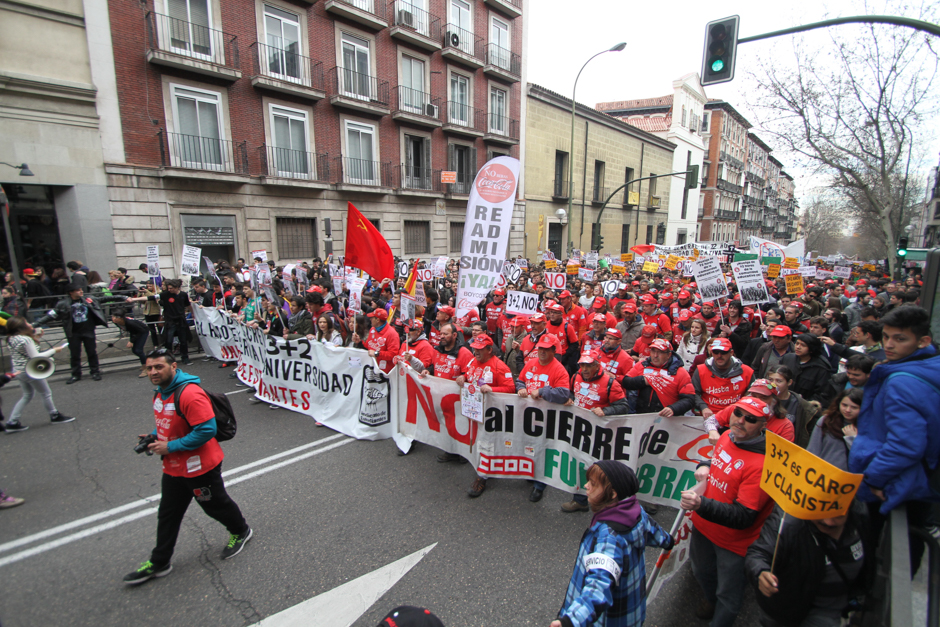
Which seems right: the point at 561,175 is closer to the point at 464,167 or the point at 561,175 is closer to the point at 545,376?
the point at 464,167

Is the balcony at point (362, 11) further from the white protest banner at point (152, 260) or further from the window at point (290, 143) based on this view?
the white protest banner at point (152, 260)

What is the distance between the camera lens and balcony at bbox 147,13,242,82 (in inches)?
540

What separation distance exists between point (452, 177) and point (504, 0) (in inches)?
438

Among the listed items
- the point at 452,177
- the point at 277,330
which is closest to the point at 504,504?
the point at 277,330

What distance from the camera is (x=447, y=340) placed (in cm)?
548

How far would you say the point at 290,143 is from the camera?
1762 centimetres

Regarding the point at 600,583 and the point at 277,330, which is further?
the point at 277,330

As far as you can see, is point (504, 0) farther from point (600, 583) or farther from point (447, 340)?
point (600, 583)

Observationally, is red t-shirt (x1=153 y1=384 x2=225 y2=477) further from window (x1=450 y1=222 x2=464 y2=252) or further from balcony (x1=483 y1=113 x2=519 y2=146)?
balcony (x1=483 y1=113 x2=519 y2=146)

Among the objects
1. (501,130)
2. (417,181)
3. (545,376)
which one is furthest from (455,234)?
(545,376)

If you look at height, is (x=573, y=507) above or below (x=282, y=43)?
below

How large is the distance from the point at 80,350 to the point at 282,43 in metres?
14.5

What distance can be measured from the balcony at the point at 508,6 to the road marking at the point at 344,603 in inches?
1097

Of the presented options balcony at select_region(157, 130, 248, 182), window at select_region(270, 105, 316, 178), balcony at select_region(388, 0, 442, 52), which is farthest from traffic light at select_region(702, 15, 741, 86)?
balcony at select_region(388, 0, 442, 52)
